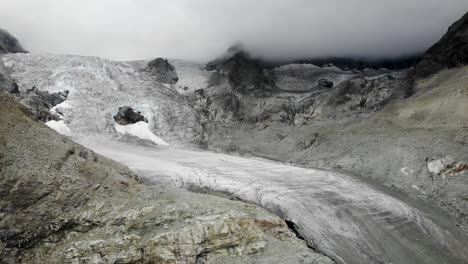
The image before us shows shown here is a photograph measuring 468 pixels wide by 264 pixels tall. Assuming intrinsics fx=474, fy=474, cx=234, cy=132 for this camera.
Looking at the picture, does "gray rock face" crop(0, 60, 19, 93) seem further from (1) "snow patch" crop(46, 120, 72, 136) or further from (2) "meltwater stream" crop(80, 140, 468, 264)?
(2) "meltwater stream" crop(80, 140, 468, 264)

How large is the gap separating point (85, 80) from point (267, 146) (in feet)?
61.6

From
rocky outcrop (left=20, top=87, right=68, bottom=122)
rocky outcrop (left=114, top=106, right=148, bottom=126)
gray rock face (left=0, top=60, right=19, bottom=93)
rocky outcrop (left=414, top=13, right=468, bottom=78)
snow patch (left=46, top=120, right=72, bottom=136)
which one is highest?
rocky outcrop (left=414, top=13, right=468, bottom=78)

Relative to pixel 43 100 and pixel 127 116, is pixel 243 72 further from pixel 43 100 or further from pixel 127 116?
pixel 43 100

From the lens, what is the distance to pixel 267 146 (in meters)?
39.3

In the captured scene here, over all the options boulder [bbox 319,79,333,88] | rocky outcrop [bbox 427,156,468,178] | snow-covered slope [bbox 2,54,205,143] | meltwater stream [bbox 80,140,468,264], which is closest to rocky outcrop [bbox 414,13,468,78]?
boulder [bbox 319,79,333,88]

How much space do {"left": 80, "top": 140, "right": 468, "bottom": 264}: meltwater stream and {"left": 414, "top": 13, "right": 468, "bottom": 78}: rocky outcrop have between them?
66.0 feet

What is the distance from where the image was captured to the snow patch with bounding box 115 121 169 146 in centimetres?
4012

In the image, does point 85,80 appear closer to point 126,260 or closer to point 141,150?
point 141,150

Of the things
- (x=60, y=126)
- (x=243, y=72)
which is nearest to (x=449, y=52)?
(x=243, y=72)

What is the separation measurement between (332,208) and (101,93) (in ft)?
90.4

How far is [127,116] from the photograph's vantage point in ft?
137

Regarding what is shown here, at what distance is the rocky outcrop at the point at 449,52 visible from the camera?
41656mm

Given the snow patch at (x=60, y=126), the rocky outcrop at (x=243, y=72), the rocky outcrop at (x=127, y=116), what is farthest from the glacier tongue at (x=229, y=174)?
the rocky outcrop at (x=243, y=72)

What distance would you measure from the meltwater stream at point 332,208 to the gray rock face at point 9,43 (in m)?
30.8
